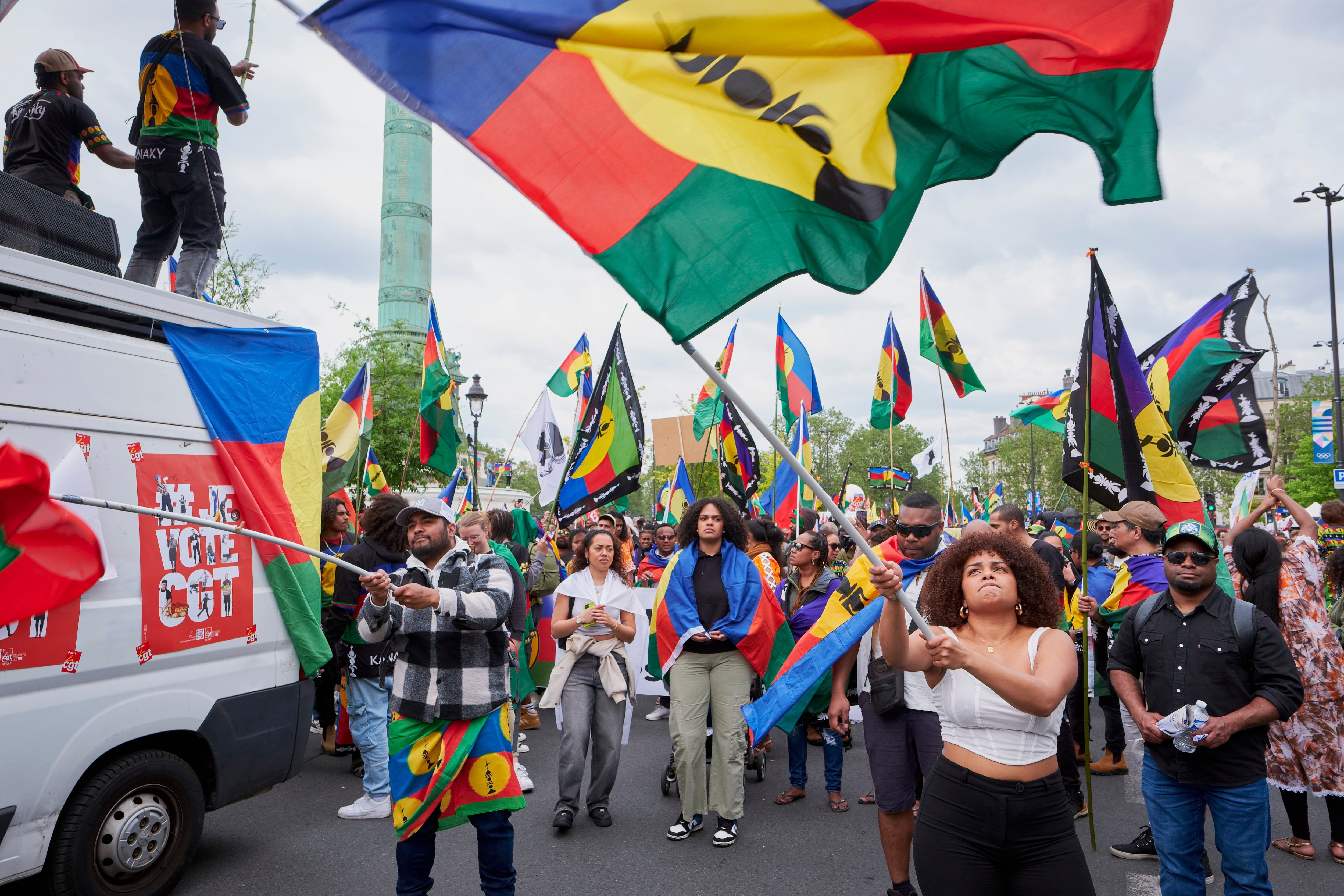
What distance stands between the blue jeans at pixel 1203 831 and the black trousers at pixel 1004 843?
121 centimetres

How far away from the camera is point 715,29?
2.57 meters

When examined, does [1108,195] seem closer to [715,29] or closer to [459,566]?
[715,29]

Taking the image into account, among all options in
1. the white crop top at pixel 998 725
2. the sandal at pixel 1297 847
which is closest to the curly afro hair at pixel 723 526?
the white crop top at pixel 998 725

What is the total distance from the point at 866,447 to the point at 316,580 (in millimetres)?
82065

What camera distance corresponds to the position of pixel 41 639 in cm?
335

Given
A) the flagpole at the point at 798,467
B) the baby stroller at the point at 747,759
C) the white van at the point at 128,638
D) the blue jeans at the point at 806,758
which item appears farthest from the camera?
the baby stroller at the point at 747,759

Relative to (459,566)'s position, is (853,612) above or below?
below

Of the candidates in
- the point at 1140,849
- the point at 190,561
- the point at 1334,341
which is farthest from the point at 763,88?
the point at 1334,341

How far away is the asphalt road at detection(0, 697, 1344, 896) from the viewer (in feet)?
14.7

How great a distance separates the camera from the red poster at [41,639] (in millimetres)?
3234

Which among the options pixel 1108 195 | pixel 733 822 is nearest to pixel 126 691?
pixel 733 822

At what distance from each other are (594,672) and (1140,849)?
3.34 metres

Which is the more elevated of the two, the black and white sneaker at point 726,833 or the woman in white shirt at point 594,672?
the woman in white shirt at point 594,672

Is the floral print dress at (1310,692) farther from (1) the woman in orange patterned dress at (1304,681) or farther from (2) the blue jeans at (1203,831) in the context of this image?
(2) the blue jeans at (1203,831)
